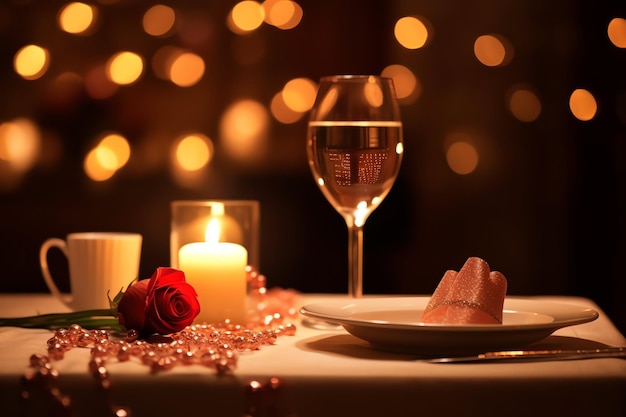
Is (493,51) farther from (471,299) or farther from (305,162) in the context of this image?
(471,299)

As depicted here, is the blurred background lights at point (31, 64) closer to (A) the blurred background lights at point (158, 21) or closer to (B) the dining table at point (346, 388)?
(A) the blurred background lights at point (158, 21)

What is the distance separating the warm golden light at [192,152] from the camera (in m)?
2.24

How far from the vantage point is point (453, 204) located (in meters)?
2.22

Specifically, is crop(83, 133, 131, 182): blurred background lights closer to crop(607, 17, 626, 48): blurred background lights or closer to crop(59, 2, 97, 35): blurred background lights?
crop(59, 2, 97, 35): blurred background lights

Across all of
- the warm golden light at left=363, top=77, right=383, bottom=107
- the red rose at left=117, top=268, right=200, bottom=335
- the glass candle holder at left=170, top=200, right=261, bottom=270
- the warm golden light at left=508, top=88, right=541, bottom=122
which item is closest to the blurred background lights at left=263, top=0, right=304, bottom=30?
the warm golden light at left=508, top=88, right=541, bottom=122

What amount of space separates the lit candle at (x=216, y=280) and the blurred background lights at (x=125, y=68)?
4.23 ft

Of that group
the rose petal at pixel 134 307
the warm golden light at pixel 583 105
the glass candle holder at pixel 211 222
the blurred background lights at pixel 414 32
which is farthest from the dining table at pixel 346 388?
the blurred background lights at pixel 414 32

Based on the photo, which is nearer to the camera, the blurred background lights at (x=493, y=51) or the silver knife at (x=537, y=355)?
the silver knife at (x=537, y=355)

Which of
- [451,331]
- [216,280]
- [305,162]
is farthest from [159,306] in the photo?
[305,162]

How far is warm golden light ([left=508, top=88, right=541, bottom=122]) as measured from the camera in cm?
215

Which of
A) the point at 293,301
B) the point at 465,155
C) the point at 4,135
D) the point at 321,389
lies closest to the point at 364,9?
the point at 465,155

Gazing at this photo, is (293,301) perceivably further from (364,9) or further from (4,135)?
(4,135)

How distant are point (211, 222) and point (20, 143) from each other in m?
1.33

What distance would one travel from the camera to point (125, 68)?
222 cm
